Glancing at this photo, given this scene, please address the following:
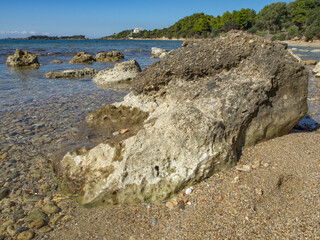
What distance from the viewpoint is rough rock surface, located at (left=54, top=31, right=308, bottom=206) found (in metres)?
2.95

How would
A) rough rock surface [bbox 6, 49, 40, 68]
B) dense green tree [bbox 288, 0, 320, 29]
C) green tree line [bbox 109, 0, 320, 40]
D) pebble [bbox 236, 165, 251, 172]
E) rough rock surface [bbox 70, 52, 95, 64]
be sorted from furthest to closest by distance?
dense green tree [bbox 288, 0, 320, 29], green tree line [bbox 109, 0, 320, 40], rough rock surface [bbox 70, 52, 95, 64], rough rock surface [bbox 6, 49, 40, 68], pebble [bbox 236, 165, 251, 172]

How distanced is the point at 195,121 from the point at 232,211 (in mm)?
1207

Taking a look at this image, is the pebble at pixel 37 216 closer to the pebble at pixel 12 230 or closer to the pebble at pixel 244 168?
the pebble at pixel 12 230

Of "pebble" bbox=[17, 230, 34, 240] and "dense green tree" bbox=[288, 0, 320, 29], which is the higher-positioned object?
"dense green tree" bbox=[288, 0, 320, 29]

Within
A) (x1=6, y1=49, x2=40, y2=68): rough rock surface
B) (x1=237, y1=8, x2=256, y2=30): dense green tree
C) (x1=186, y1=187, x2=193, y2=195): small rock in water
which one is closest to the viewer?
(x1=186, y1=187, x2=193, y2=195): small rock in water

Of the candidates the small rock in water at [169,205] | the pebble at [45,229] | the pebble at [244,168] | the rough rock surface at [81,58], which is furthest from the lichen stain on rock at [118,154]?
the rough rock surface at [81,58]

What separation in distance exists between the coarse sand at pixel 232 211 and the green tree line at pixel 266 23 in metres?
50.8

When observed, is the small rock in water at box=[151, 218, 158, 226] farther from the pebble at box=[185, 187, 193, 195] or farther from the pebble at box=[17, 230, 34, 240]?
the pebble at box=[17, 230, 34, 240]

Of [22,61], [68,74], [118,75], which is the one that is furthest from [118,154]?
[22,61]

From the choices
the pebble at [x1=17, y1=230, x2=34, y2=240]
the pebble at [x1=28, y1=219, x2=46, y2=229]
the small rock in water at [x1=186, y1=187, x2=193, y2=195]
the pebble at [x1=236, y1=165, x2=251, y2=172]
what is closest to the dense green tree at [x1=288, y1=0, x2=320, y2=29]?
the pebble at [x1=236, y1=165, x2=251, y2=172]

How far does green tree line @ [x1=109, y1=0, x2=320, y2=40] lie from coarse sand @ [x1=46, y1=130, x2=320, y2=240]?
50.8 metres

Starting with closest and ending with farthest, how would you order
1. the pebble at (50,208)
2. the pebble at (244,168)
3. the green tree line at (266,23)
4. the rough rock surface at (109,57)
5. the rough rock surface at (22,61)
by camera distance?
the pebble at (50,208) < the pebble at (244,168) < the rough rock surface at (22,61) < the rough rock surface at (109,57) < the green tree line at (266,23)

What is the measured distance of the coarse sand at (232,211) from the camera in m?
2.33

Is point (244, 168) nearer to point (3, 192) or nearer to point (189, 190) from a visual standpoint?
point (189, 190)
